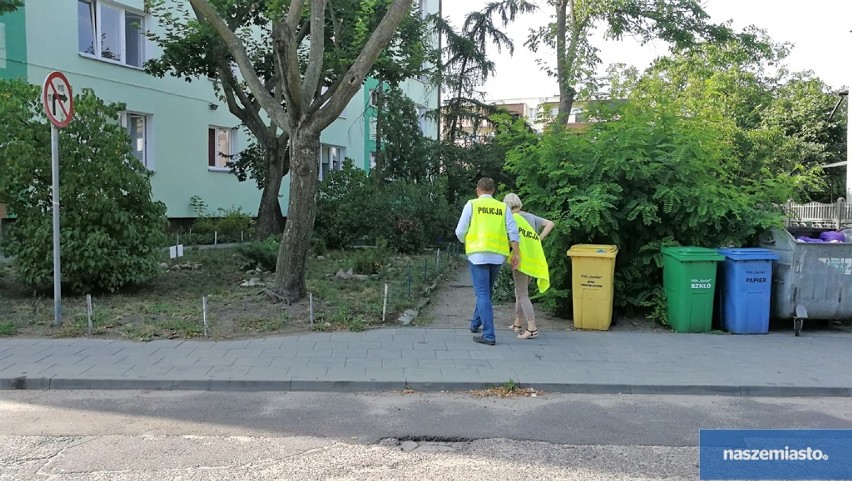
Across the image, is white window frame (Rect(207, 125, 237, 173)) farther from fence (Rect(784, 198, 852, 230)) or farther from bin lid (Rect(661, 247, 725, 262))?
fence (Rect(784, 198, 852, 230))

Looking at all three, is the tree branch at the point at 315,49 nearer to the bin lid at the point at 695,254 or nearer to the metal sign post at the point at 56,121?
the metal sign post at the point at 56,121

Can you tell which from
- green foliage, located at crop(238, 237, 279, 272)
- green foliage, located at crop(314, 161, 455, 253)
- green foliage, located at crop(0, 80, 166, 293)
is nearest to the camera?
green foliage, located at crop(0, 80, 166, 293)

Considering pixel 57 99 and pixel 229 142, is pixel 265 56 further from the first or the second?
pixel 57 99

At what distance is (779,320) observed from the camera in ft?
27.3

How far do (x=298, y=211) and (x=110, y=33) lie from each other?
1190 cm

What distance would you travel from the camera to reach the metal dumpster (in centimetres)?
775

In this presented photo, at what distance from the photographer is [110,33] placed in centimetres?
1708

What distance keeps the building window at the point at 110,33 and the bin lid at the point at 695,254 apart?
48.0ft

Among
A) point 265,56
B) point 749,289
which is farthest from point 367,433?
point 265,56

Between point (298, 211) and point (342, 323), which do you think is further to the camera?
point (298, 211)

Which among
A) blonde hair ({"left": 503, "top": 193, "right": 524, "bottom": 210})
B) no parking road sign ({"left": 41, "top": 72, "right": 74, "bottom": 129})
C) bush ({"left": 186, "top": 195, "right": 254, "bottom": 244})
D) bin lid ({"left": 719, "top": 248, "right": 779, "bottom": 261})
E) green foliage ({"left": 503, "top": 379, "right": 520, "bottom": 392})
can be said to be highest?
no parking road sign ({"left": 41, "top": 72, "right": 74, "bottom": 129})

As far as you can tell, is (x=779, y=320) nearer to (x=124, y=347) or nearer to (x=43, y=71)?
(x=124, y=347)

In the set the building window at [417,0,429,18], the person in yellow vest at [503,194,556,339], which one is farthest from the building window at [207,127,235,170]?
the person in yellow vest at [503,194,556,339]

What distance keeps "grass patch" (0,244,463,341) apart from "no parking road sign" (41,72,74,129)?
247cm
